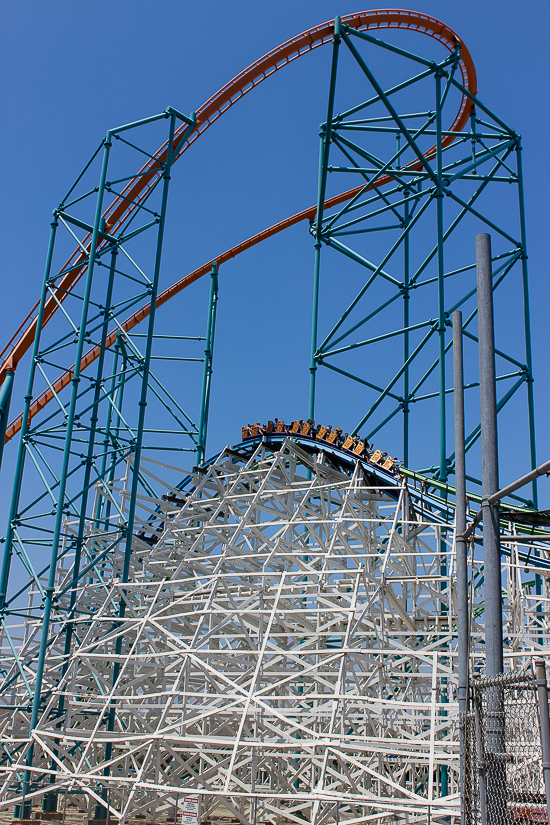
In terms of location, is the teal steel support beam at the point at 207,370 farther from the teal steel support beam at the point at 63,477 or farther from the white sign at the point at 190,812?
the white sign at the point at 190,812

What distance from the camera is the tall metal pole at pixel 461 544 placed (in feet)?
24.7

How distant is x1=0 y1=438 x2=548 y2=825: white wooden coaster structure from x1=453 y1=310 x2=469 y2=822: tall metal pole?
17.0 feet

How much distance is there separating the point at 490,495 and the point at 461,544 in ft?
6.03

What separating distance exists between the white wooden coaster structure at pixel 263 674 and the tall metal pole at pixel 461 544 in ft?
17.0

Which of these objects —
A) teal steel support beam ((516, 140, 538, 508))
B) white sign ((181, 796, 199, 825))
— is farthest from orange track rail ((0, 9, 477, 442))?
white sign ((181, 796, 199, 825))

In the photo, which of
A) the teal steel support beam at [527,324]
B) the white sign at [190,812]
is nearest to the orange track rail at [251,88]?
the teal steel support beam at [527,324]

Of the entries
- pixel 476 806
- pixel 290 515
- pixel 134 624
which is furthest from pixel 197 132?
pixel 476 806

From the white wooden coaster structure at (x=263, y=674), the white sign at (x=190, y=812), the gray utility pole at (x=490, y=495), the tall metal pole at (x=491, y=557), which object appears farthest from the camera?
the white wooden coaster structure at (x=263, y=674)

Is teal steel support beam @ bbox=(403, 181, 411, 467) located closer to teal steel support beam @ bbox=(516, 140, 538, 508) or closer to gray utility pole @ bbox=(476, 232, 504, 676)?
teal steel support beam @ bbox=(516, 140, 538, 508)

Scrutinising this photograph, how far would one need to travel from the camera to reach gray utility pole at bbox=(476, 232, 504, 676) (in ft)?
20.9

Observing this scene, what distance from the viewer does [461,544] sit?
8.26 meters

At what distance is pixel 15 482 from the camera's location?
21625mm

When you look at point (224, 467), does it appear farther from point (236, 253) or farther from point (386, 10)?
point (386, 10)

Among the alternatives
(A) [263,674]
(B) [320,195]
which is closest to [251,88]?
(B) [320,195]
